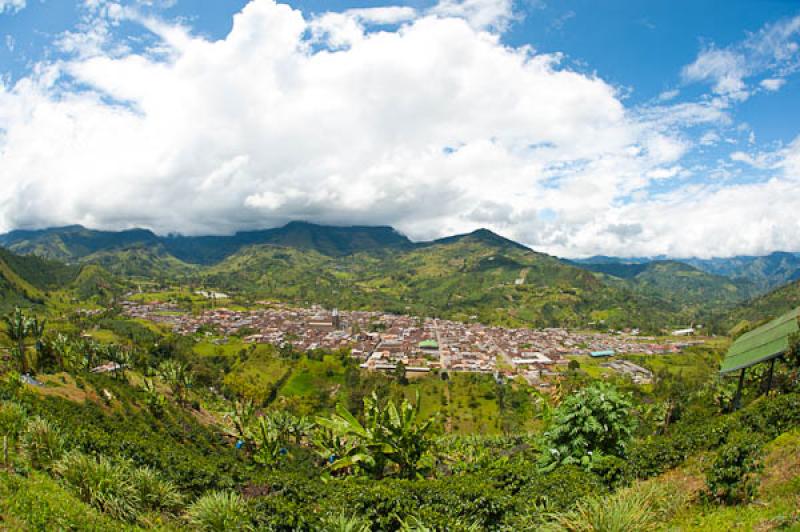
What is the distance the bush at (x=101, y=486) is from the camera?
349 inches

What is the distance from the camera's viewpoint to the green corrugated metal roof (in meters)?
12.8

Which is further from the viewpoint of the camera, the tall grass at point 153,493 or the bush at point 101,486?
the tall grass at point 153,493

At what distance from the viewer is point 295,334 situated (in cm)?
11962

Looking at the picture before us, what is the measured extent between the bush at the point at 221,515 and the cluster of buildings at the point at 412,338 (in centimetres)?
Result: 8244

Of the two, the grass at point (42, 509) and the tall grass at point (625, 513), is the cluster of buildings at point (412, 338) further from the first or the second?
the grass at point (42, 509)

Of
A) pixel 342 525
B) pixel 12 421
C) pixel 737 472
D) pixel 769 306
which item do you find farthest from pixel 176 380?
pixel 769 306

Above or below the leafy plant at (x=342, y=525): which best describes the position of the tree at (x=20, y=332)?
below

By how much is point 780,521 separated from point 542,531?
3.55m

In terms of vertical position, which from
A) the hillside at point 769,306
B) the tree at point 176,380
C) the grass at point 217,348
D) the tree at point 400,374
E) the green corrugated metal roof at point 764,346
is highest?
the green corrugated metal roof at point 764,346

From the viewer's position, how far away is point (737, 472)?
7.29 m

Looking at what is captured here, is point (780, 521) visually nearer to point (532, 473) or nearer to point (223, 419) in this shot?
point (532, 473)

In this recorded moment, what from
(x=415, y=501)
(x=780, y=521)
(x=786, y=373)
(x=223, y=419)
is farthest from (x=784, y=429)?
(x=223, y=419)

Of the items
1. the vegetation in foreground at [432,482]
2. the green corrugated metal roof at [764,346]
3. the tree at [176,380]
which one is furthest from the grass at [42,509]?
the tree at [176,380]

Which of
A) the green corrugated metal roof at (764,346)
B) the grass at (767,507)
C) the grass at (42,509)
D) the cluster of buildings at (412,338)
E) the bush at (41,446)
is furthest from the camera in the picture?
the cluster of buildings at (412,338)
